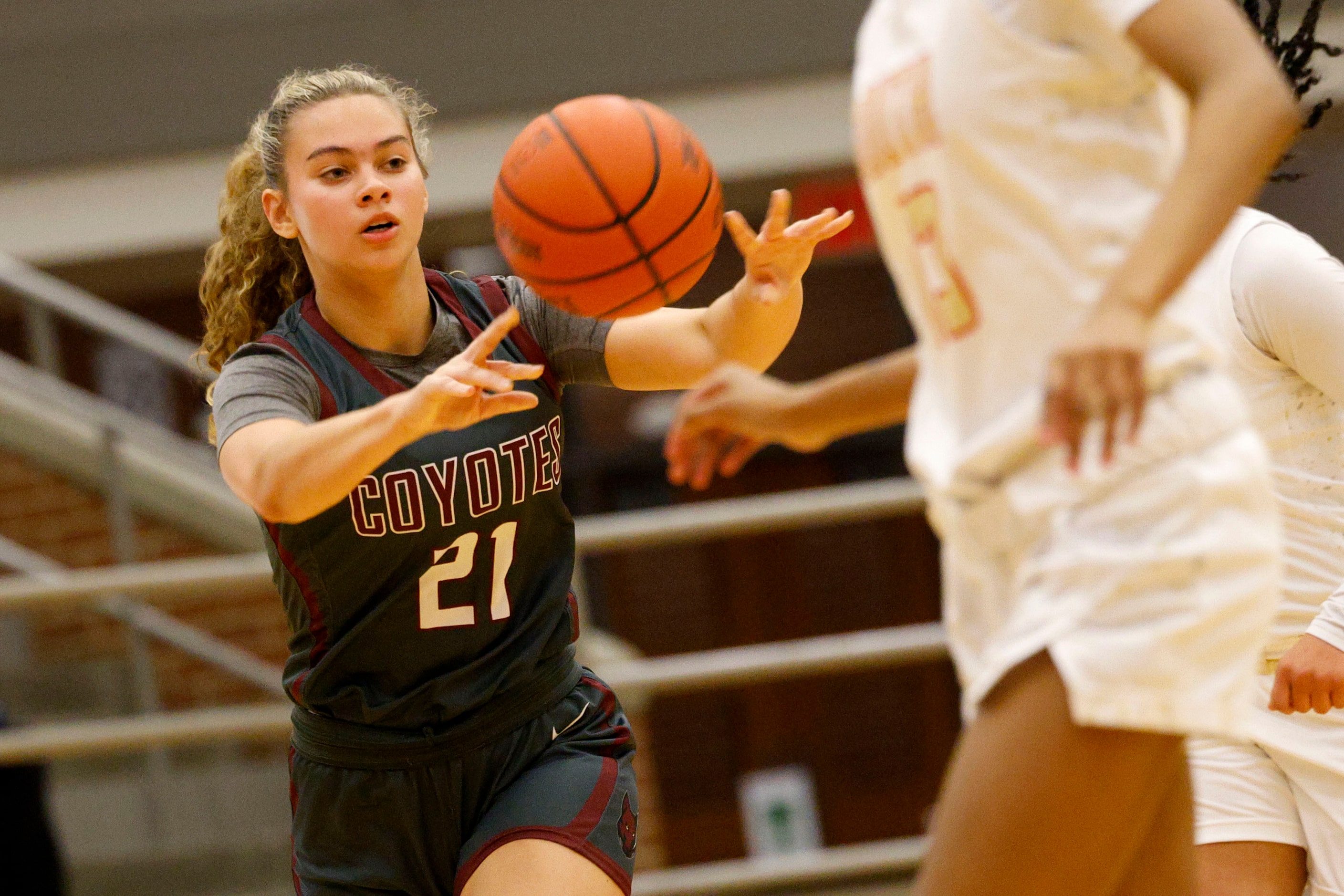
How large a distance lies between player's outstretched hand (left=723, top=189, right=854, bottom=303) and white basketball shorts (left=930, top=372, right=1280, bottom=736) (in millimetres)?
1022

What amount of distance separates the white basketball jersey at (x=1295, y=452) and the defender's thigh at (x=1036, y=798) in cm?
106

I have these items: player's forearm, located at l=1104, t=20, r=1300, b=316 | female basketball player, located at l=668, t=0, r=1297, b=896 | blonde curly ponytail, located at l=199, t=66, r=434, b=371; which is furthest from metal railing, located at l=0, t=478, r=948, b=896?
player's forearm, located at l=1104, t=20, r=1300, b=316

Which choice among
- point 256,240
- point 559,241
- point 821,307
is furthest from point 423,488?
point 821,307

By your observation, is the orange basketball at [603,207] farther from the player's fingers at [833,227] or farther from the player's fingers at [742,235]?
the player's fingers at [833,227]

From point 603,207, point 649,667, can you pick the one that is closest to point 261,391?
point 603,207

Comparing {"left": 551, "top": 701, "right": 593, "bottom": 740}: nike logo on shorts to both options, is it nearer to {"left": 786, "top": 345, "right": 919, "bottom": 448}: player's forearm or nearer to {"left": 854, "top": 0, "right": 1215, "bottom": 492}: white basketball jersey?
{"left": 786, "top": 345, "right": 919, "bottom": 448}: player's forearm

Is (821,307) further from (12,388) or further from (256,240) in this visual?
(256,240)

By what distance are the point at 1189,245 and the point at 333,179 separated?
144 cm

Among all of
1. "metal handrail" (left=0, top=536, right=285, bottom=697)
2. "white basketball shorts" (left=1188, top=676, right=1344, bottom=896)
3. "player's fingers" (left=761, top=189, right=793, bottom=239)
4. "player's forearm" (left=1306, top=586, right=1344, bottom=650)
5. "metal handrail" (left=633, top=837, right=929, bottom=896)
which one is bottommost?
"metal handrail" (left=633, top=837, right=929, bottom=896)

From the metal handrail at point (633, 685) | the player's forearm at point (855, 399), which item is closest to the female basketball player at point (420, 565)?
the player's forearm at point (855, 399)

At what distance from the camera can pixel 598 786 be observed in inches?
95.5

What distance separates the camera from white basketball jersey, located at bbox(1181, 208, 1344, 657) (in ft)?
7.87

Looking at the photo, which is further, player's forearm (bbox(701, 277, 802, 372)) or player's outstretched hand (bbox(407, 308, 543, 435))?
player's forearm (bbox(701, 277, 802, 372))

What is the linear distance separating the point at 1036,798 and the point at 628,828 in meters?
1.08
